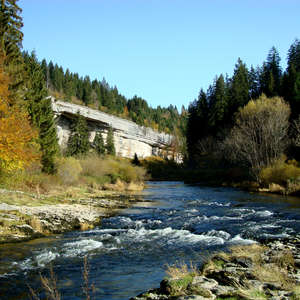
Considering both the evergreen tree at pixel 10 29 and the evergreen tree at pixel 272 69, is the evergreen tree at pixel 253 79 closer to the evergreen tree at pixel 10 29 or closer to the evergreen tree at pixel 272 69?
the evergreen tree at pixel 272 69

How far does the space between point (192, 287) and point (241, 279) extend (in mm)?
1194

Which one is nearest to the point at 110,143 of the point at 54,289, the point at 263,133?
the point at 263,133

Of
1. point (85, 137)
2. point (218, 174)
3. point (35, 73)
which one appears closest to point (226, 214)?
point (35, 73)

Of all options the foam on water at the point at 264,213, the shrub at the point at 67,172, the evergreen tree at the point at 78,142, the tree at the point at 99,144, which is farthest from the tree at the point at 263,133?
the tree at the point at 99,144

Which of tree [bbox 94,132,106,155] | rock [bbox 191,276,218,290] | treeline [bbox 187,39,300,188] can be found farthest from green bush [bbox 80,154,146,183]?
tree [bbox 94,132,106,155]

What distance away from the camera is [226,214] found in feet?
61.7

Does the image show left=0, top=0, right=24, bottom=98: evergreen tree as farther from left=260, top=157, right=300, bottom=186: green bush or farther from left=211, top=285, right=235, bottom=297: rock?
left=260, top=157, right=300, bottom=186: green bush

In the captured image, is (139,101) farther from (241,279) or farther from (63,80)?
(241,279)

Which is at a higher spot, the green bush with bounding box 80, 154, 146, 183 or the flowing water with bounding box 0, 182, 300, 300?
the green bush with bounding box 80, 154, 146, 183

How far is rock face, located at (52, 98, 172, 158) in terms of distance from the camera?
76125 millimetres

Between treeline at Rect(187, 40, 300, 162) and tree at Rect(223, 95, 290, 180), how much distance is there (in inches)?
851

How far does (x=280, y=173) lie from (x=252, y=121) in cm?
832

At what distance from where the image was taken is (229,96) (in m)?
75.6

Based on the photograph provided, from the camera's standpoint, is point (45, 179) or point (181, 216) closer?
point (181, 216)
